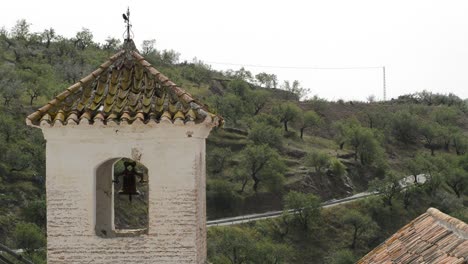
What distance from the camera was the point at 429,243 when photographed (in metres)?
7.89

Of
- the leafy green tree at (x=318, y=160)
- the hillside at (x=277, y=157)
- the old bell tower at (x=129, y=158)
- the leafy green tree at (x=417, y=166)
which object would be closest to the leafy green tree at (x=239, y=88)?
the hillside at (x=277, y=157)

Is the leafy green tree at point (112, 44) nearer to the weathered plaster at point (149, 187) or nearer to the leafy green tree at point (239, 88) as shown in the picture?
the leafy green tree at point (239, 88)

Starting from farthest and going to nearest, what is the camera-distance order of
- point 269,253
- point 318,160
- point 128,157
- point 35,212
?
point 318,160
point 269,253
point 35,212
point 128,157

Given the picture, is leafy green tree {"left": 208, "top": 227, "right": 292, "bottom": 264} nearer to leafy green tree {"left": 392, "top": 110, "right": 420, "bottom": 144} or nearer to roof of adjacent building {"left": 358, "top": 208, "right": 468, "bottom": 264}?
leafy green tree {"left": 392, "top": 110, "right": 420, "bottom": 144}

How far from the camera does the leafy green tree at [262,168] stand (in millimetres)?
52062

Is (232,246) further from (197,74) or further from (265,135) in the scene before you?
(197,74)

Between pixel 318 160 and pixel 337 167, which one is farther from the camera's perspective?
pixel 337 167

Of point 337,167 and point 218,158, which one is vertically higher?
point 218,158

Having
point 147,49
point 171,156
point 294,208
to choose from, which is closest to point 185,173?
point 171,156

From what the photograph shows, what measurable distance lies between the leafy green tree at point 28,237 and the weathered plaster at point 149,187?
27837 millimetres

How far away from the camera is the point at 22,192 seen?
42.4m

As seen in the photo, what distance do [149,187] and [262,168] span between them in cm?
4473

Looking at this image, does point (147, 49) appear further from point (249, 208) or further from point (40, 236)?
point (40, 236)

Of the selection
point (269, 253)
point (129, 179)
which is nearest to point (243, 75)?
point (269, 253)
